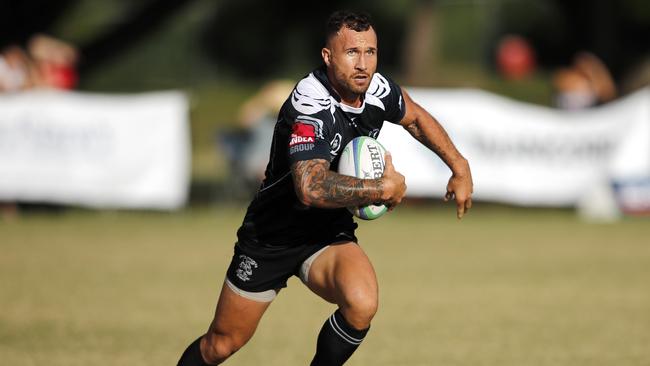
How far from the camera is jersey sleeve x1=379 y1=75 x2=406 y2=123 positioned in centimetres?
645

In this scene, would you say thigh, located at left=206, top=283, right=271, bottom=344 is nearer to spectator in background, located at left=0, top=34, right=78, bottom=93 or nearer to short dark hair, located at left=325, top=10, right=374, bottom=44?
short dark hair, located at left=325, top=10, right=374, bottom=44

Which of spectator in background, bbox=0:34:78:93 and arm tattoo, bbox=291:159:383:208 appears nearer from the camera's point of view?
arm tattoo, bbox=291:159:383:208

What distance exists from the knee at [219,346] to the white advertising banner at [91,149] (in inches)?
415

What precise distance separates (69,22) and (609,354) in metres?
Answer: 31.0

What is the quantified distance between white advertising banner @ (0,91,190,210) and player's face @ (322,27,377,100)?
1113 centimetres

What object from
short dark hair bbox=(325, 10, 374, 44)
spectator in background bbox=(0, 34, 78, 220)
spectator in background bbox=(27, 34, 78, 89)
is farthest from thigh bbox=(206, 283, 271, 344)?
spectator in background bbox=(27, 34, 78, 89)

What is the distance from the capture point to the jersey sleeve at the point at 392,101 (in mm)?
6449

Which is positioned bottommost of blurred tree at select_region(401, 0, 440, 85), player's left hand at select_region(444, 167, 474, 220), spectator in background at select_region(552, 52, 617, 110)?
blurred tree at select_region(401, 0, 440, 85)

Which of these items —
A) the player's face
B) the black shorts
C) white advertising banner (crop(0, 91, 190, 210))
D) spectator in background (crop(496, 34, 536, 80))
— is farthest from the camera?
spectator in background (crop(496, 34, 536, 80))

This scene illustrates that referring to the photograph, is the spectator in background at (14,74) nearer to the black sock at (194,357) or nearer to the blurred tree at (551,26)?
the black sock at (194,357)

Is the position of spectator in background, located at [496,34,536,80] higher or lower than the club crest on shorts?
lower

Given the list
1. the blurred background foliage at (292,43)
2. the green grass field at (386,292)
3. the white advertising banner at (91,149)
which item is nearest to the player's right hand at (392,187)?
the green grass field at (386,292)

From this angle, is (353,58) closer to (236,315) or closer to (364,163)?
(364,163)

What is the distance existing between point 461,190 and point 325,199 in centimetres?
107
